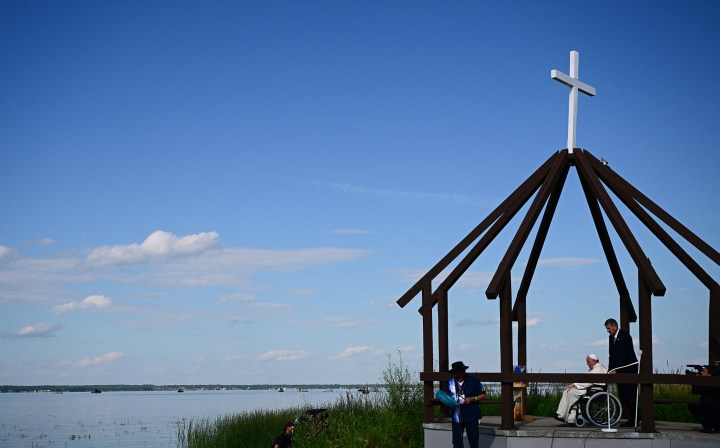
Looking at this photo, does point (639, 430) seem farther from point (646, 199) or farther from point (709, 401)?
point (646, 199)

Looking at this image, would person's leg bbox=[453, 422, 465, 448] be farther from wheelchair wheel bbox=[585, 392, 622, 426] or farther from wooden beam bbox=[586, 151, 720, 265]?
wooden beam bbox=[586, 151, 720, 265]

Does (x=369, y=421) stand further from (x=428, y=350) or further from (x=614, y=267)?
(x=614, y=267)

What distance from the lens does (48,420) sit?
56.1 metres

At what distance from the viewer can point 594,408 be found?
16344mm

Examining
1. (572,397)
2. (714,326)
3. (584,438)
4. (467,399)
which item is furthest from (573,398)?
(714,326)

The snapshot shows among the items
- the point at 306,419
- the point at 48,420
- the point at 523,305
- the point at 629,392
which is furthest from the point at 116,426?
the point at 629,392

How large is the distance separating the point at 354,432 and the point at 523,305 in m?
4.20

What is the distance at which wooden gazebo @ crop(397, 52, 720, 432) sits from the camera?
15422 mm

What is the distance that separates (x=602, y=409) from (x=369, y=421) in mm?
5104

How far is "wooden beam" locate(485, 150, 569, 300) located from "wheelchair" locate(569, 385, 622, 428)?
7.77 feet

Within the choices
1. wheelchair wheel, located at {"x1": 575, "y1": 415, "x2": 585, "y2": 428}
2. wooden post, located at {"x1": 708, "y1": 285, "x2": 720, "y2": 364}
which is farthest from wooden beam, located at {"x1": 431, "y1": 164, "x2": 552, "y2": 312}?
wooden post, located at {"x1": 708, "y1": 285, "x2": 720, "y2": 364}

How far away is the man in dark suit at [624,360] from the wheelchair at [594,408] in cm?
38

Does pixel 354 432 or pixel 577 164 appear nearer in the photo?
pixel 577 164

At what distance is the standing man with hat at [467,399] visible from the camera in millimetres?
15156
